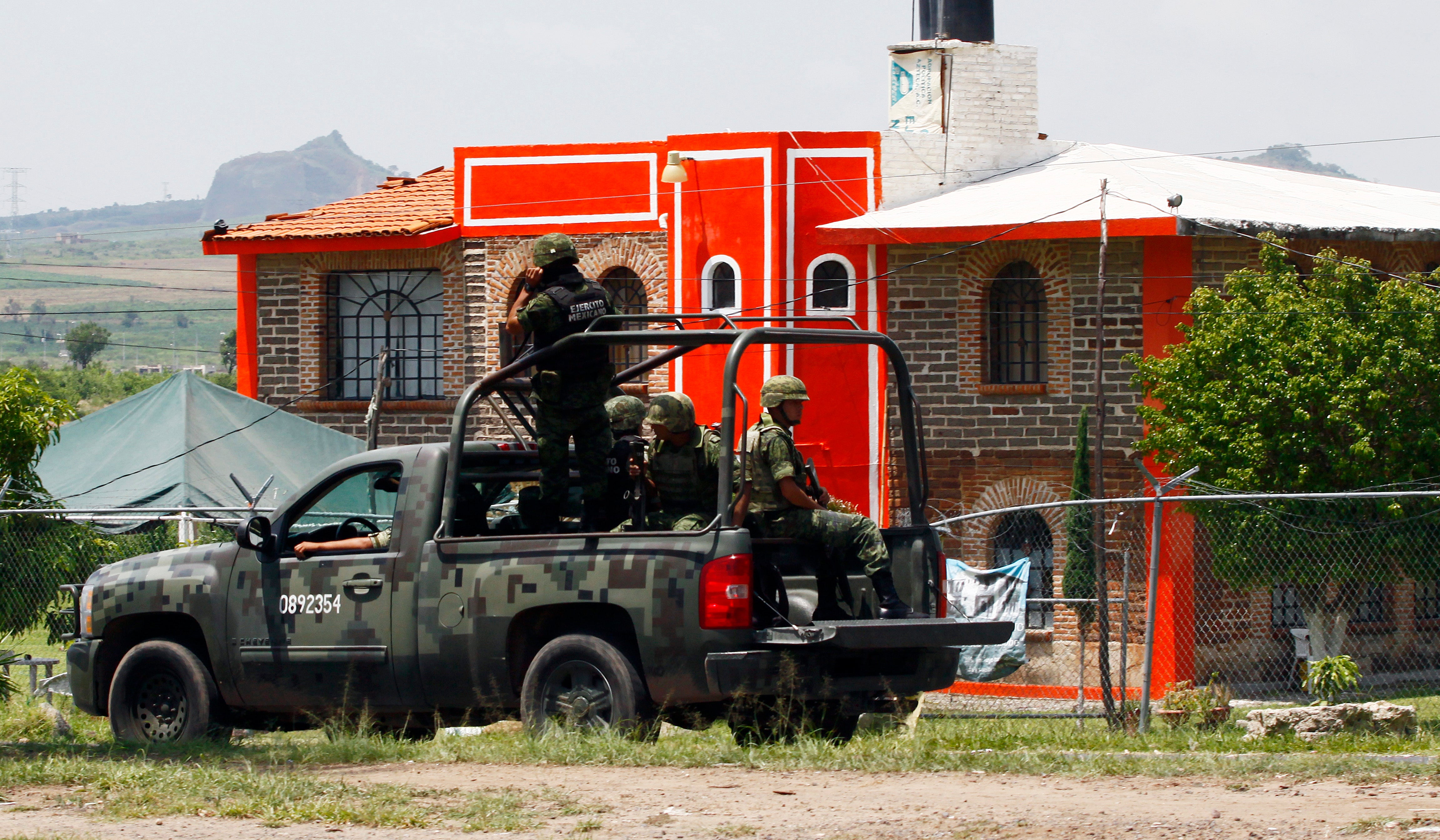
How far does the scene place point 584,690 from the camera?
8531 millimetres

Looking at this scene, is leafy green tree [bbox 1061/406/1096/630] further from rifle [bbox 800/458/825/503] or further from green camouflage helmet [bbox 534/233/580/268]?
green camouflage helmet [bbox 534/233/580/268]

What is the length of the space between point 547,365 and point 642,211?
15898 mm

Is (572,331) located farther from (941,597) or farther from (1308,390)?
(1308,390)

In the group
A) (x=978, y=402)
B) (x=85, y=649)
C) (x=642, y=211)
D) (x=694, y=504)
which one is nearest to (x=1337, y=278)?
(x=978, y=402)

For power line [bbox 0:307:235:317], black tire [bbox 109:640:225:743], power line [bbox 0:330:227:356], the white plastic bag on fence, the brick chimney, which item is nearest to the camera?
black tire [bbox 109:640:225:743]

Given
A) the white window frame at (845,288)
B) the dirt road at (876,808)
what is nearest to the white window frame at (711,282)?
the white window frame at (845,288)

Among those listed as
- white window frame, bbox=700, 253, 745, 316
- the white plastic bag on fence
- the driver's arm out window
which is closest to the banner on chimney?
white window frame, bbox=700, 253, 745, 316

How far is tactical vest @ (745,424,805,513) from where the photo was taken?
8.70 meters

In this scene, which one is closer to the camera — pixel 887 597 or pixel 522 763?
pixel 522 763

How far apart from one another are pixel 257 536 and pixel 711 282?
15.1 m

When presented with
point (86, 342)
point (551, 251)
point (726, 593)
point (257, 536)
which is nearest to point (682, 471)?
point (726, 593)

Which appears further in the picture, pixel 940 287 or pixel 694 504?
pixel 940 287

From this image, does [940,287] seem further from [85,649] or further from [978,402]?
[85,649]

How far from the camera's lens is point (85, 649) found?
9805mm
